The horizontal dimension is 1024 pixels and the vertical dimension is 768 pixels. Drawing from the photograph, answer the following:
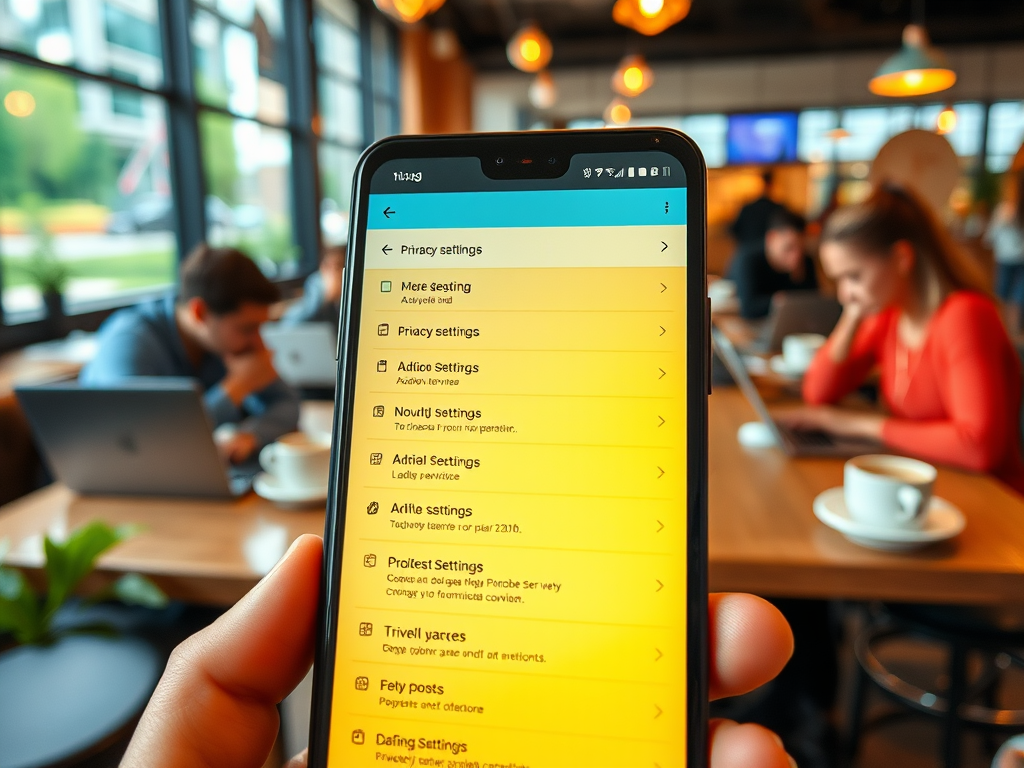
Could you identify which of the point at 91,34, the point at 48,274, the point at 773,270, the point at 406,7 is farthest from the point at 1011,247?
the point at 48,274

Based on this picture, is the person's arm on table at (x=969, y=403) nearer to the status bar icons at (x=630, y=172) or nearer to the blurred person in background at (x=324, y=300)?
the status bar icons at (x=630, y=172)

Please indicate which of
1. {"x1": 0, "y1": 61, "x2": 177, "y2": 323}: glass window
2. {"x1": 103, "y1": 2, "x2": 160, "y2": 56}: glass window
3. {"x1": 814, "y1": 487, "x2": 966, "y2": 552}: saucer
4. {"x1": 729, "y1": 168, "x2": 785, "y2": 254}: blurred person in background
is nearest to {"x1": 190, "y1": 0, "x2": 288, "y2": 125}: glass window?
{"x1": 103, "y1": 2, "x2": 160, "y2": 56}: glass window

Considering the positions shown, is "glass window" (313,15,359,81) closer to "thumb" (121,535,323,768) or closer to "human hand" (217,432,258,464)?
"human hand" (217,432,258,464)

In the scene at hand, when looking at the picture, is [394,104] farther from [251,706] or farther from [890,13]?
[251,706]

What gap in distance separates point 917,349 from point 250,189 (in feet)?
15.0

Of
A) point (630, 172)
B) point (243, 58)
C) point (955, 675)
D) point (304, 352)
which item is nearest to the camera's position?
point (630, 172)

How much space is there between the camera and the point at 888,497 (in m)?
1.03

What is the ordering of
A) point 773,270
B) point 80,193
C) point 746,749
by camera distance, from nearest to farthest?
point 746,749 < point 80,193 < point 773,270

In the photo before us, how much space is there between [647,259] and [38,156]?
3.38 metres

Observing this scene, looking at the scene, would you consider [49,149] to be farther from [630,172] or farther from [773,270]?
[773,270]

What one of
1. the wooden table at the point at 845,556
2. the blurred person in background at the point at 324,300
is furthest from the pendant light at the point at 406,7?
the wooden table at the point at 845,556

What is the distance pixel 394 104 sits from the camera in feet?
27.0

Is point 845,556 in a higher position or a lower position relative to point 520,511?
lower

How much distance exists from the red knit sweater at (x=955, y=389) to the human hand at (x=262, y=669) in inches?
42.6
